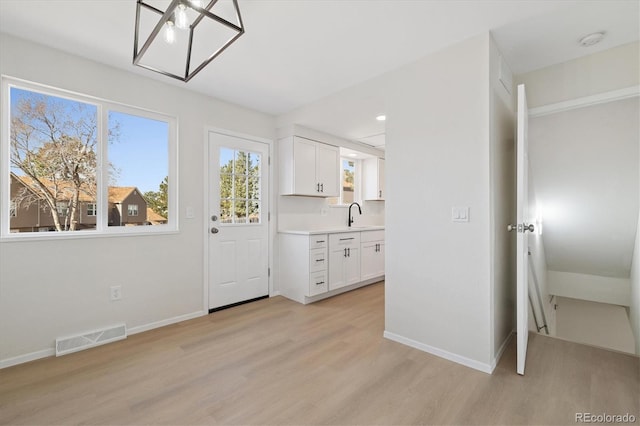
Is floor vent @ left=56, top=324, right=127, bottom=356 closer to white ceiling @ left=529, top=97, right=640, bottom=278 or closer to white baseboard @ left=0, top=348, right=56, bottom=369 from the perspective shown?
white baseboard @ left=0, top=348, right=56, bottom=369

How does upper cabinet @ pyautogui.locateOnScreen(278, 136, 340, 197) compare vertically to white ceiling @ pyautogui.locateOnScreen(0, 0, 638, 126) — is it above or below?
below

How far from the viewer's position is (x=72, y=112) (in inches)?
98.2

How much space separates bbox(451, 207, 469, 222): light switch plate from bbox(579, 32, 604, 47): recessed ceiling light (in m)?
1.52

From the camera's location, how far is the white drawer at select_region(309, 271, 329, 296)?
3.62 m

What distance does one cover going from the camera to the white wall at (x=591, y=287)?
12.1 feet

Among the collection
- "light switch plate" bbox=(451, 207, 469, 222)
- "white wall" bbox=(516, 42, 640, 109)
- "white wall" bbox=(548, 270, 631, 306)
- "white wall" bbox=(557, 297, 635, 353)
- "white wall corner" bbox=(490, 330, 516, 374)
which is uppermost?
"white wall" bbox=(516, 42, 640, 109)

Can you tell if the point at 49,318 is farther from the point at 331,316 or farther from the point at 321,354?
the point at 331,316

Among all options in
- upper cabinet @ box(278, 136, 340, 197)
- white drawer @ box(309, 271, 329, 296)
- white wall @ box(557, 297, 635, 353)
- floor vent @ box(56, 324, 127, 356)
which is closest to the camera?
floor vent @ box(56, 324, 127, 356)

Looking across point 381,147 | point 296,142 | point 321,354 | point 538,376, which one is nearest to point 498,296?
point 538,376

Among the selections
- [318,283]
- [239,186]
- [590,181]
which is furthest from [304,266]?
[590,181]

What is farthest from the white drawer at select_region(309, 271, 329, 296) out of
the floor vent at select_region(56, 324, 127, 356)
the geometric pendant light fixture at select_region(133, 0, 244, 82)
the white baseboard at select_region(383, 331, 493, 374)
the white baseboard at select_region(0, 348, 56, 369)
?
the geometric pendant light fixture at select_region(133, 0, 244, 82)

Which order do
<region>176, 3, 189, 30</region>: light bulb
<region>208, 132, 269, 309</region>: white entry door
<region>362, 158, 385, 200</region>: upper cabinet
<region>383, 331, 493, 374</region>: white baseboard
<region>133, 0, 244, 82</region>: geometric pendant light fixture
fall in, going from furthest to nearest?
<region>362, 158, 385, 200</region>: upper cabinet
<region>208, 132, 269, 309</region>: white entry door
<region>383, 331, 493, 374</region>: white baseboard
<region>133, 0, 244, 82</region>: geometric pendant light fixture
<region>176, 3, 189, 30</region>: light bulb

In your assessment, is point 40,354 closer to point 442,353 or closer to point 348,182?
point 442,353

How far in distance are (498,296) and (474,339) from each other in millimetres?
410
